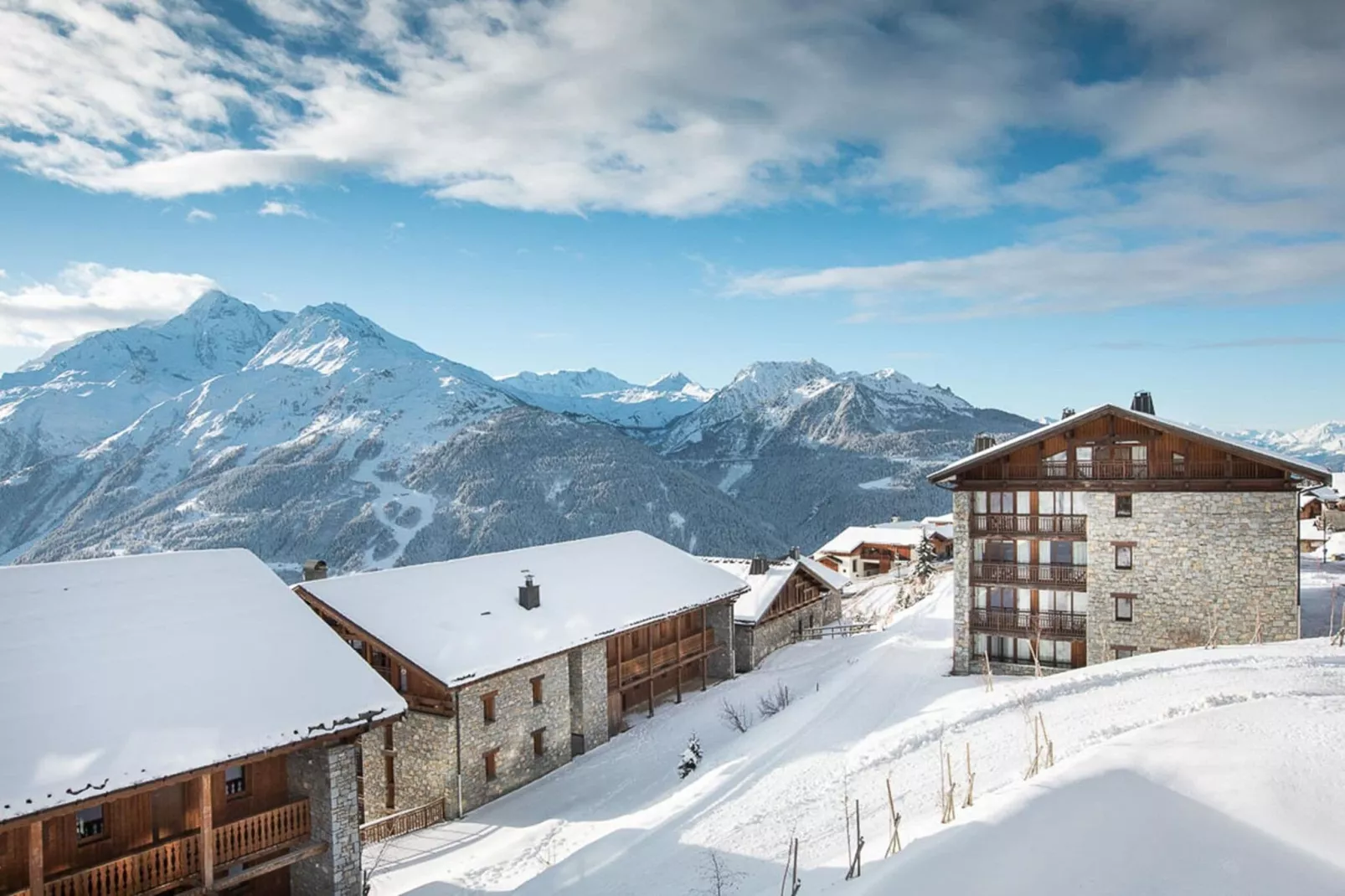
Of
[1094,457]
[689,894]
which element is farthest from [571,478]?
[689,894]

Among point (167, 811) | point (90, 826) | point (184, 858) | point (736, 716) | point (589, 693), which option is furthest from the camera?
point (589, 693)

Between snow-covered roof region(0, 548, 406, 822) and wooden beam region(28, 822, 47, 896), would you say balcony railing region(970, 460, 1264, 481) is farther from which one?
wooden beam region(28, 822, 47, 896)

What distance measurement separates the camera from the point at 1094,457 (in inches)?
1001

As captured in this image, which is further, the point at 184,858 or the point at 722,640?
the point at 722,640

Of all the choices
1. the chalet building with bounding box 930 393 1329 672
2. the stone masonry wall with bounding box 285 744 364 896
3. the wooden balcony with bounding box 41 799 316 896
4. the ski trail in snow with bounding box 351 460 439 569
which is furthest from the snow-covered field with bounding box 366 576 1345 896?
the ski trail in snow with bounding box 351 460 439 569

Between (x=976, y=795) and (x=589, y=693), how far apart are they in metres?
14.7

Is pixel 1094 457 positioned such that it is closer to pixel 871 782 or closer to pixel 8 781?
pixel 871 782

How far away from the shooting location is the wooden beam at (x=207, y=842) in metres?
13.4

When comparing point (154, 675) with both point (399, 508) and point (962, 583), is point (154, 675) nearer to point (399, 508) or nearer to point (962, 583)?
point (962, 583)

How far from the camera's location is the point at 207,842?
13375 millimetres

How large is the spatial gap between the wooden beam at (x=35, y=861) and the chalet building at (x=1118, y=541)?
79.2 ft

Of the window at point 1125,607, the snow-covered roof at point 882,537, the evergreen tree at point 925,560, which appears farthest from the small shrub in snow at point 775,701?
the snow-covered roof at point 882,537

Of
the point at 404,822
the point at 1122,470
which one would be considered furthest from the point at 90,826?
the point at 1122,470

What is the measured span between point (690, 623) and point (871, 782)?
1647cm
